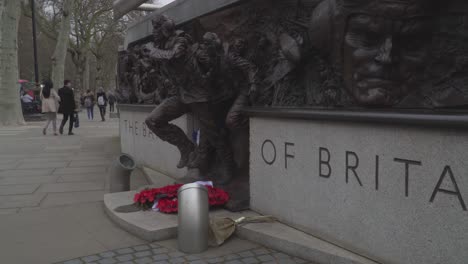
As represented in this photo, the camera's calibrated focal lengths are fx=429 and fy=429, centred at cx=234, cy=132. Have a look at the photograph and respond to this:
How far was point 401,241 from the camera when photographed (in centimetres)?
327

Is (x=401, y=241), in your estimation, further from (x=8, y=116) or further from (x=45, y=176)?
(x=8, y=116)

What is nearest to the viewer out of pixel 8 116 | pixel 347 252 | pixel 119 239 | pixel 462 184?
pixel 462 184

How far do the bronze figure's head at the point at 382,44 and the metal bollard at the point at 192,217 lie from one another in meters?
1.70

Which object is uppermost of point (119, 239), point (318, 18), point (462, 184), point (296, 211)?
point (318, 18)

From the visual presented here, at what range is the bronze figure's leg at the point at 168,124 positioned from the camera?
5.79 meters

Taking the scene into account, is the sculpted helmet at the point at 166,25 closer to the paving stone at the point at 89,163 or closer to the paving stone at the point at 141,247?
the paving stone at the point at 141,247

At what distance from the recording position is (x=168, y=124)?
6.02 m

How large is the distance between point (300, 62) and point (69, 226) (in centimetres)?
322

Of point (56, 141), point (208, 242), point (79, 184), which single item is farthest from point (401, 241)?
point (56, 141)

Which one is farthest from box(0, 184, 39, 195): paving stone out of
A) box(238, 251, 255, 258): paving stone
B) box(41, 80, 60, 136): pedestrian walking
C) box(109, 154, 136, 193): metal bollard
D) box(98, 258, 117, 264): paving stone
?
box(41, 80, 60, 136): pedestrian walking

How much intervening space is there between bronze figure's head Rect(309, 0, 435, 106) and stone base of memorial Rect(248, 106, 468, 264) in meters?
0.32

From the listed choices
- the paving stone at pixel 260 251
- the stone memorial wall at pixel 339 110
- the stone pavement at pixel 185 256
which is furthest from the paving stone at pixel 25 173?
the paving stone at pixel 260 251

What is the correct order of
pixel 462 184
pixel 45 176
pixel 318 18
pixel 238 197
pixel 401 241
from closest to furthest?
1. pixel 462 184
2. pixel 401 241
3. pixel 318 18
4. pixel 238 197
5. pixel 45 176

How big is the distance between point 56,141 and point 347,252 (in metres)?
12.2
